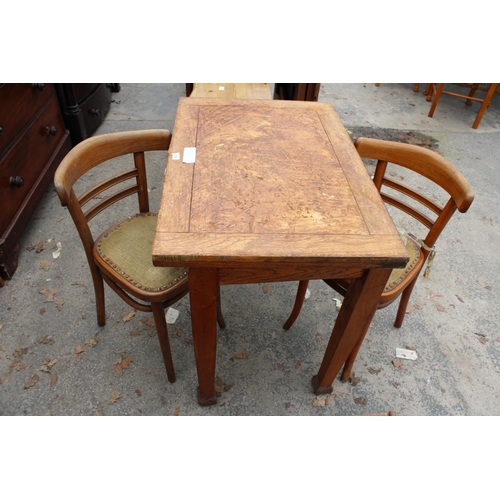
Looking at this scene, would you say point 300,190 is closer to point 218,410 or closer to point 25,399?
point 218,410

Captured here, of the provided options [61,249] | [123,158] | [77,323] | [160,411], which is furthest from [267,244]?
[123,158]

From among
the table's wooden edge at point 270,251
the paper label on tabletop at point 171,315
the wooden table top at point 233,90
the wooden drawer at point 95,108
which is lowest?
the paper label on tabletop at point 171,315

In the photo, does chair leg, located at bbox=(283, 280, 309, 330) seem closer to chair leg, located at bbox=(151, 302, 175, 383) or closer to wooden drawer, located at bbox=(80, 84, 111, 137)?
chair leg, located at bbox=(151, 302, 175, 383)

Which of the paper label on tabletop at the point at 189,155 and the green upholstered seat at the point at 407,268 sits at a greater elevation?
the paper label on tabletop at the point at 189,155

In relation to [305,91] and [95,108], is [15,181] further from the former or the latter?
[305,91]

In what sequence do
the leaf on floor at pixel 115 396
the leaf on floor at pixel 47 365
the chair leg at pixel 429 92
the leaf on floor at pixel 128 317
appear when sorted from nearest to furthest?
the leaf on floor at pixel 115 396
the leaf on floor at pixel 47 365
the leaf on floor at pixel 128 317
the chair leg at pixel 429 92

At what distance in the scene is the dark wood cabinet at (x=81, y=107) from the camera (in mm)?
3202

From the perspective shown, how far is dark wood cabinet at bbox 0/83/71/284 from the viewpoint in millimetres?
2283

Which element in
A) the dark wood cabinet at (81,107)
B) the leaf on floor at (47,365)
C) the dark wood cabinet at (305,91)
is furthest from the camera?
the dark wood cabinet at (305,91)

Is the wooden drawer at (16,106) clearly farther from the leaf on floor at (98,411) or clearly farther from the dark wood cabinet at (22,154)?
the leaf on floor at (98,411)

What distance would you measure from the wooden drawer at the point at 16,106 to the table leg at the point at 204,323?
1.76 m

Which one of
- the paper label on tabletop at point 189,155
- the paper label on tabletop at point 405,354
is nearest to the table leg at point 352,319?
the paper label on tabletop at point 405,354

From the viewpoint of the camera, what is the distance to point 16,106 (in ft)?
7.90

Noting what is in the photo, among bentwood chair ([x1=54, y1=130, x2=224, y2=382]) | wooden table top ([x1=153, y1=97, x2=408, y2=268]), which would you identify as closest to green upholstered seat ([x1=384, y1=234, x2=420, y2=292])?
wooden table top ([x1=153, y1=97, x2=408, y2=268])
